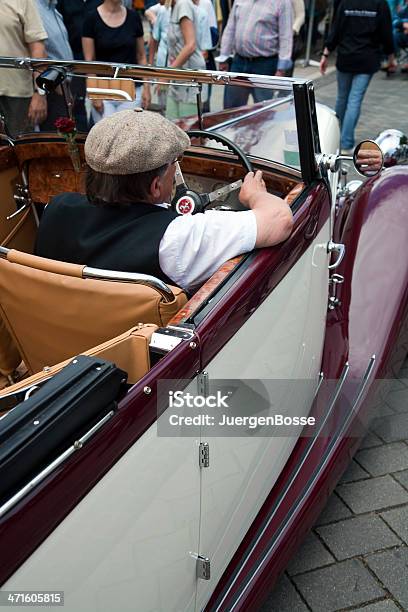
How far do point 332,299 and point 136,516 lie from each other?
1580 millimetres

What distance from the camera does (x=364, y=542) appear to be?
6.75 feet

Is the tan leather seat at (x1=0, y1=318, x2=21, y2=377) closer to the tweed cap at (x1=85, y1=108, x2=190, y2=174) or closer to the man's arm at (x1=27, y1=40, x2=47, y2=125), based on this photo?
the tweed cap at (x1=85, y1=108, x2=190, y2=174)

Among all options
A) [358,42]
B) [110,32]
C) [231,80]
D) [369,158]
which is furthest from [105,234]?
[358,42]

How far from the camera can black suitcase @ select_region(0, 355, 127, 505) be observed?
907 mm

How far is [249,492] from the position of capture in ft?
5.62

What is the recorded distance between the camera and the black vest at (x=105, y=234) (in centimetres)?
150

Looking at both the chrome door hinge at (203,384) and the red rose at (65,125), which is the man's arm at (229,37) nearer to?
the red rose at (65,125)

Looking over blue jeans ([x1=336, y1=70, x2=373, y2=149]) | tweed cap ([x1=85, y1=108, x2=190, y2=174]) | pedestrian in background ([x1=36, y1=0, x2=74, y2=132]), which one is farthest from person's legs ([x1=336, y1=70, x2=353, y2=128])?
tweed cap ([x1=85, y1=108, x2=190, y2=174])

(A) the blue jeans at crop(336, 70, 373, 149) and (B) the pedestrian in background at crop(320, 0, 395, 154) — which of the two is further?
(A) the blue jeans at crop(336, 70, 373, 149)

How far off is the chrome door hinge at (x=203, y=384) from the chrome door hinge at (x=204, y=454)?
0.39 ft

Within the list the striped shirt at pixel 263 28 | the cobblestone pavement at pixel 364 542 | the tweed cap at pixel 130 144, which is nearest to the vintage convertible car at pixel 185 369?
the cobblestone pavement at pixel 364 542

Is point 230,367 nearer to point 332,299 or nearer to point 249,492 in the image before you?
point 249,492

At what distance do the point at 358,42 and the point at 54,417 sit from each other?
566cm

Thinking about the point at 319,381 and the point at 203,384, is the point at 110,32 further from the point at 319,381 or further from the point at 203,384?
the point at 203,384
